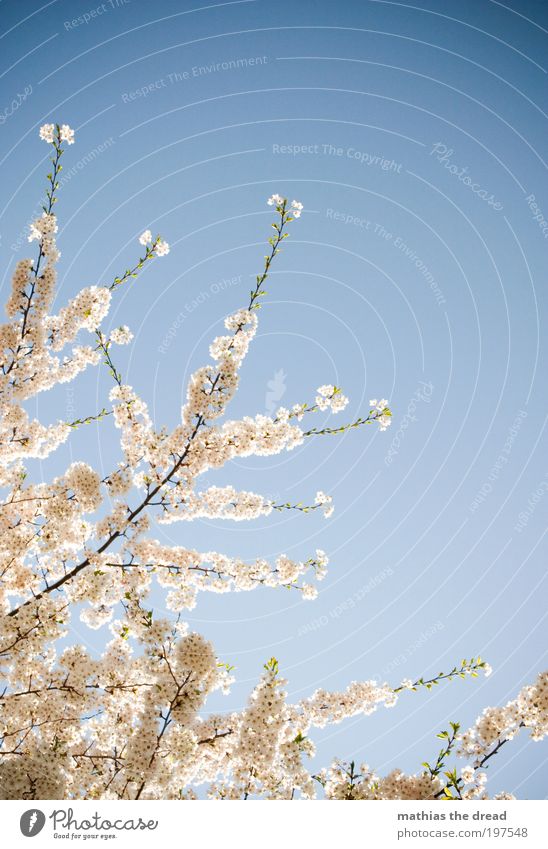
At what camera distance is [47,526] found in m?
4.16

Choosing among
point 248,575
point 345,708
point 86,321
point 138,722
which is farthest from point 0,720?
point 86,321

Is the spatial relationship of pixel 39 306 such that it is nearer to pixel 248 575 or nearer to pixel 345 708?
pixel 248 575

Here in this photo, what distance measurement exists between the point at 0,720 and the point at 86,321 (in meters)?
3.66

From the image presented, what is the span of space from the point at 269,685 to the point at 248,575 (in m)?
1.28

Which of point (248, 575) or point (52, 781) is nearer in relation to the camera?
point (52, 781)

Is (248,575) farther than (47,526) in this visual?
Yes

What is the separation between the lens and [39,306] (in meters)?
4.68
